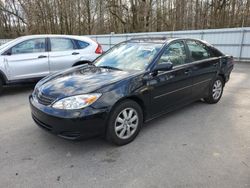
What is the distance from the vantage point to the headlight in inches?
108

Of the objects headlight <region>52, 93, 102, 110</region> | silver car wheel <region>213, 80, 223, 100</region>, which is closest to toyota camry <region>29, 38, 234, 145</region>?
headlight <region>52, 93, 102, 110</region>

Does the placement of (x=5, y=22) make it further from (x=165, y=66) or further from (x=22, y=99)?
(x=165, y=66)

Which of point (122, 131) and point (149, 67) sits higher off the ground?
point (149, 67)

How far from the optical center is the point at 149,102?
3.39 meters

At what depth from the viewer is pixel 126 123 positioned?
10.3 ft

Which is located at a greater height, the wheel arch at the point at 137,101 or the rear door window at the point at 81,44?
the rear door window at the point at 81,44

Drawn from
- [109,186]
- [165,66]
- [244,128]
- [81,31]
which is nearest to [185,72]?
[165,66]

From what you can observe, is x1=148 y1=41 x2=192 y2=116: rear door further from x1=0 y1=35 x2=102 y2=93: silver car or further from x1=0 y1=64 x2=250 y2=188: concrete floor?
x1=0 y1=35 x2=102 y2=93: silver car

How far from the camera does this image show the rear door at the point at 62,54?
630 cm

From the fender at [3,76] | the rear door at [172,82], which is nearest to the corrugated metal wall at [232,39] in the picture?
the fender at [3,76]

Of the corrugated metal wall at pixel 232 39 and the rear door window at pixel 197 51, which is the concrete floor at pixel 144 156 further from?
the corrugated metal wall at pixel 232 39

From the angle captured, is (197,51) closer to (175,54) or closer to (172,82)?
(175,54)

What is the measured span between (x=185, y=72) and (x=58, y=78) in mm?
2188

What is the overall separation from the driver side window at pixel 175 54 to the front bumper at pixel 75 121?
1.42 meters
